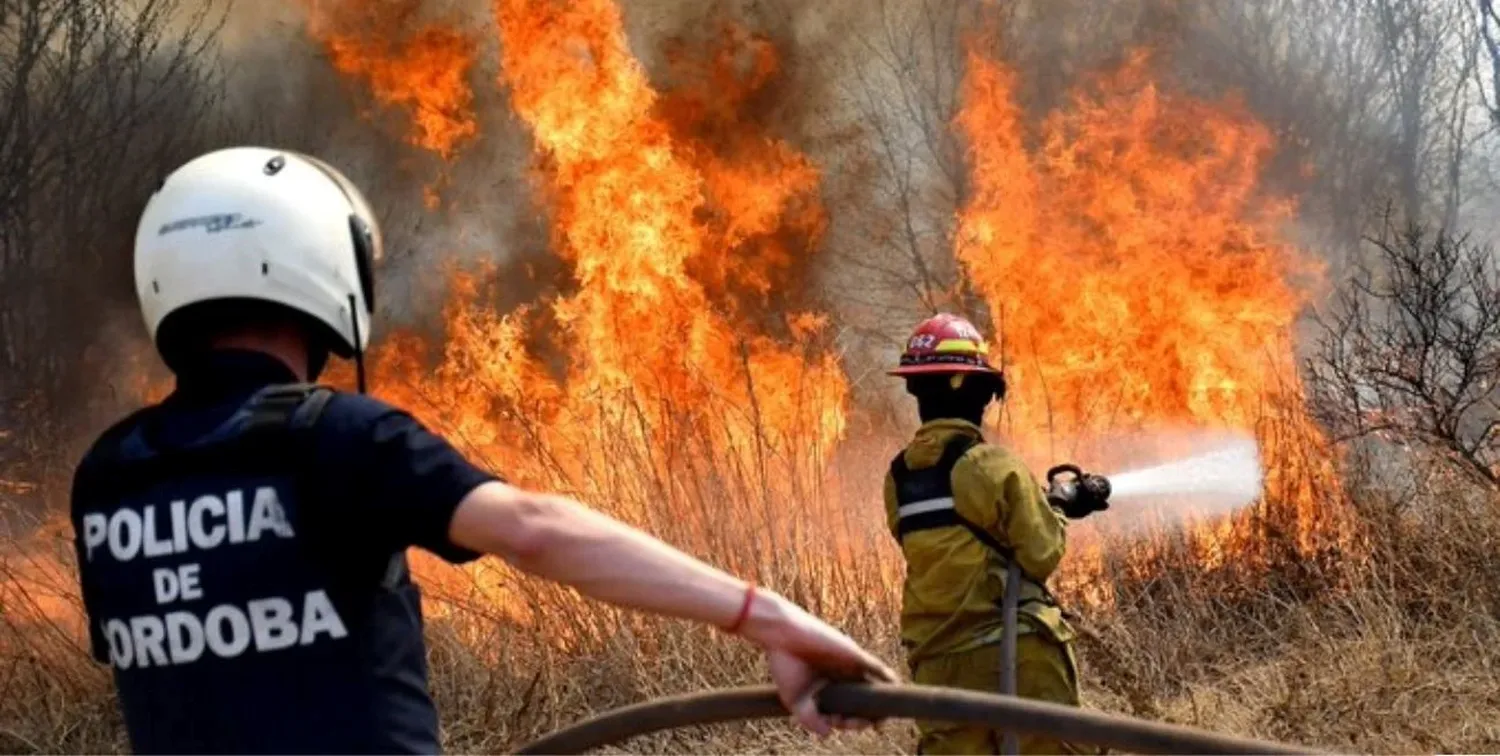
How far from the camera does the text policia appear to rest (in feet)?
5.66

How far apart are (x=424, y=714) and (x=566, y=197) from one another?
10.7 m

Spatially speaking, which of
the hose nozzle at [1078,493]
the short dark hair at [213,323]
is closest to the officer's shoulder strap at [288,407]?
the short dark hair at [213,323]

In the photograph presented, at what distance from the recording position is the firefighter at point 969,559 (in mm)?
4434

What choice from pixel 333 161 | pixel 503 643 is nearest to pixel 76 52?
pixel 333 161

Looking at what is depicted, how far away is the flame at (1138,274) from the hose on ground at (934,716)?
6.35 meters

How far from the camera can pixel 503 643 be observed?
662 cm

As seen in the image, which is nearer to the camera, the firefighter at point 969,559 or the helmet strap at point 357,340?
the helmet strap at point 357,340

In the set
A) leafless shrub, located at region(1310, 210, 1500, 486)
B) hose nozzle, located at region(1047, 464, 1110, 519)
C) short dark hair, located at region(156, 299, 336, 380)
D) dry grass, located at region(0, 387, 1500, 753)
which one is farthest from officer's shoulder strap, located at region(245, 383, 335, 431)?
leafless shrub, located at region(1310, 210, 1500, 486)

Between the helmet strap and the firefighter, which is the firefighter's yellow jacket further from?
the helmet strap

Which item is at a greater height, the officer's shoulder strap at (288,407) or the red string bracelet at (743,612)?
the officer's shoulder strap at (288,407)

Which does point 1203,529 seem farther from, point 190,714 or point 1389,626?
point 190,714

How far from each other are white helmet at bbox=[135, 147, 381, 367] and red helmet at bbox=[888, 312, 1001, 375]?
2860mm

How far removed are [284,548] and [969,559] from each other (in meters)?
3.06

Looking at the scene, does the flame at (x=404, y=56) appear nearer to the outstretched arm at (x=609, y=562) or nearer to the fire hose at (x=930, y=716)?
the fire hose at (x=930, y=716)
